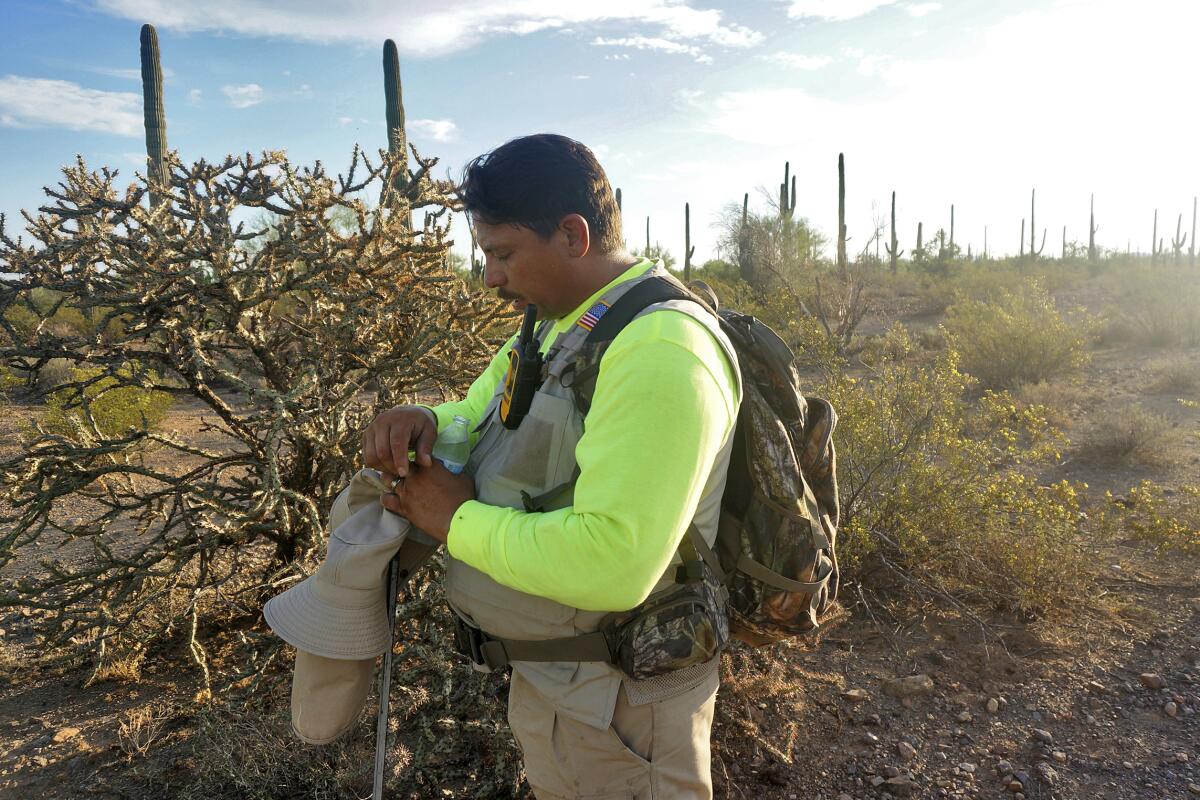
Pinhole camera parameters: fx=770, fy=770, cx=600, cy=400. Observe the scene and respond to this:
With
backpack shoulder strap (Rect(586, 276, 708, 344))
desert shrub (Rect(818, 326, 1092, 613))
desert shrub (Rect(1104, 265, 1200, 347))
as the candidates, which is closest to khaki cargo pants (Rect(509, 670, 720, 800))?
backpack shoulder strap (Rect(586, 276, 708, 344))

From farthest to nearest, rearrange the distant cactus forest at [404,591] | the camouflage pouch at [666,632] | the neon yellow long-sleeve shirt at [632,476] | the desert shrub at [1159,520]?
the desert shrub at [1159,520] → the distant cactus forest at [404,591] → the camouflage pouch at [666,632] → the neon yellow long-sleeve shirt at [632,476]

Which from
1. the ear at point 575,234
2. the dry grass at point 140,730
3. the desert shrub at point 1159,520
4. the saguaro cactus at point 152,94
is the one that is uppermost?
the saguaro cactus at point 152,94

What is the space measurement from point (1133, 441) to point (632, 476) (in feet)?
23.6

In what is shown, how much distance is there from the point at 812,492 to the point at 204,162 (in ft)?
8.73

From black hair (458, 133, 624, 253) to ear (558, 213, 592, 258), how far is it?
12mm

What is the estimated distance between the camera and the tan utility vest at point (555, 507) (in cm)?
135

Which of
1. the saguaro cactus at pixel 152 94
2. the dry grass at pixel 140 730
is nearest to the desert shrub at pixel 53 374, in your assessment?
the saguaro cactus at pixel 152 94

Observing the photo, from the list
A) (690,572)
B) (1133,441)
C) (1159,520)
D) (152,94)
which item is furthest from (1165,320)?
(152,94)

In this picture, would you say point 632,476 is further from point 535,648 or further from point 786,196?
point 786,196

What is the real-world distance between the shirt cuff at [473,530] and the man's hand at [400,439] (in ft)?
0.61

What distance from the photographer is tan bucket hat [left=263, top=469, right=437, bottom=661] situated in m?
1.44

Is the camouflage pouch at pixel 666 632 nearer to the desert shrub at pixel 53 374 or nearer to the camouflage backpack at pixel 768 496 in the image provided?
the camouflage backpack at pixel 768 496

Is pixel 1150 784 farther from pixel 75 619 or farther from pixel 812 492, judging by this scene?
pixel 75 619

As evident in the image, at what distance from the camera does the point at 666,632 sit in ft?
4.48
